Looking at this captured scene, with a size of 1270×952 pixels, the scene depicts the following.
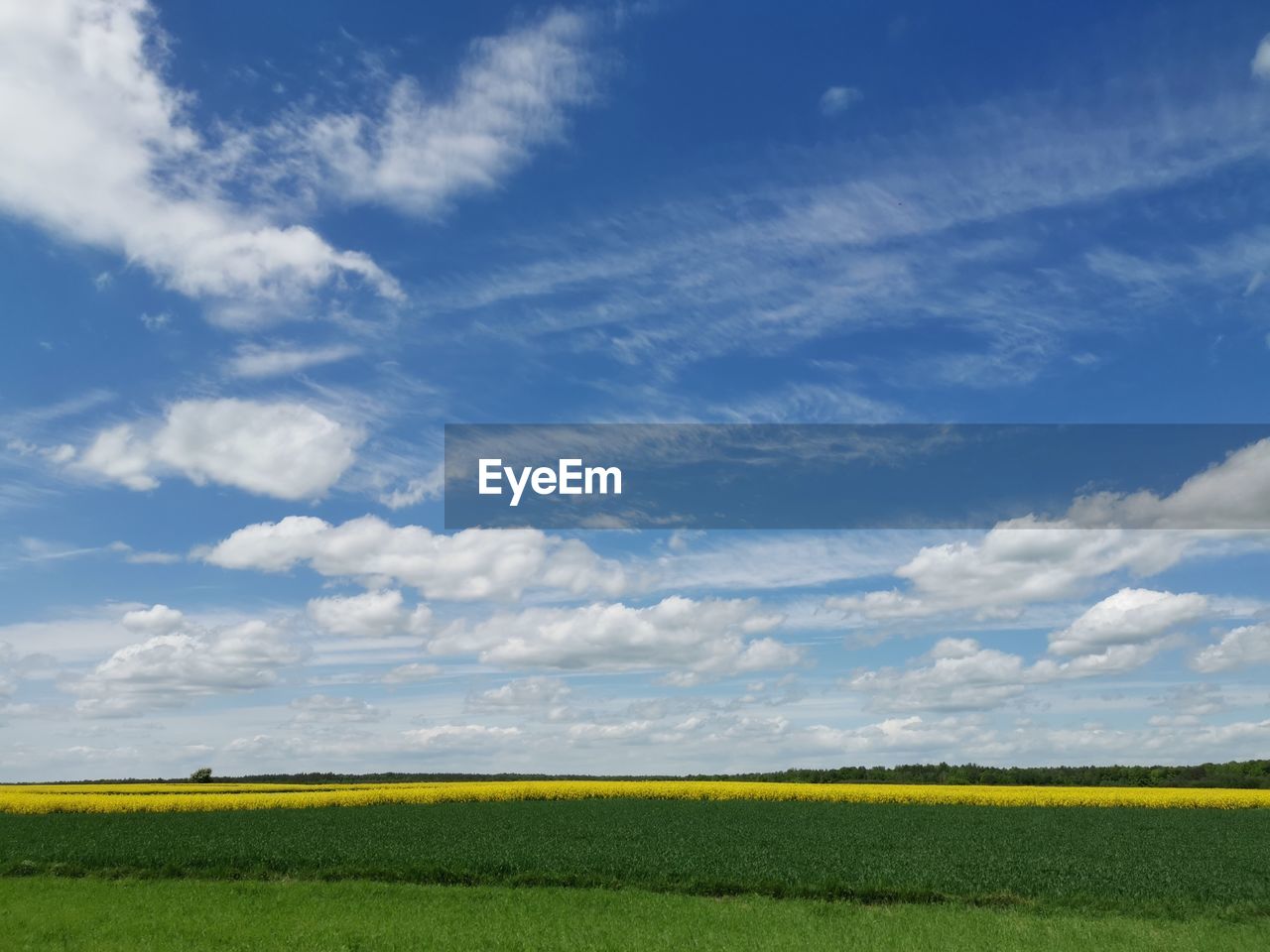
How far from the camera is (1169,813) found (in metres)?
49.1

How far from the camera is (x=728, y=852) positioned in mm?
29828

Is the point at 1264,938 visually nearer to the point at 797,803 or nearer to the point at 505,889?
the point at 505,889


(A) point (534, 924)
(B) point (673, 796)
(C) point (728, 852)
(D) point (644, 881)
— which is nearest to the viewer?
(A) point (534, 924)

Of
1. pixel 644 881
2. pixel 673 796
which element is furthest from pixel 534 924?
pixel 673 796

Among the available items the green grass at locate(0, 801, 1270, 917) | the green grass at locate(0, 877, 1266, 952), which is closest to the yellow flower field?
the green grass at locate(0, 801, 1270, 917)

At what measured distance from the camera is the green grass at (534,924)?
19266 mm

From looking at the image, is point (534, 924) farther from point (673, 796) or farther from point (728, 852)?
point (673, 796)

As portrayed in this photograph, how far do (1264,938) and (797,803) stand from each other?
34.9 m

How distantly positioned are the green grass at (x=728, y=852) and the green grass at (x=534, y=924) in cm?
166

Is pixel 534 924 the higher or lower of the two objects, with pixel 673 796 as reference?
higher

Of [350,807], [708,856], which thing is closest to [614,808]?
[350,807]

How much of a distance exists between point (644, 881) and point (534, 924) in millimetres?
5639

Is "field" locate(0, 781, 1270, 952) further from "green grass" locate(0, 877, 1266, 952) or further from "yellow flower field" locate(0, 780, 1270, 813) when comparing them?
"yellow flower field" locate(0, 780, 1270, 813)

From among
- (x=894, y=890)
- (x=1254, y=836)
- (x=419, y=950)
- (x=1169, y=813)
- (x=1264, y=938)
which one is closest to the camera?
(x=419, y=950)
